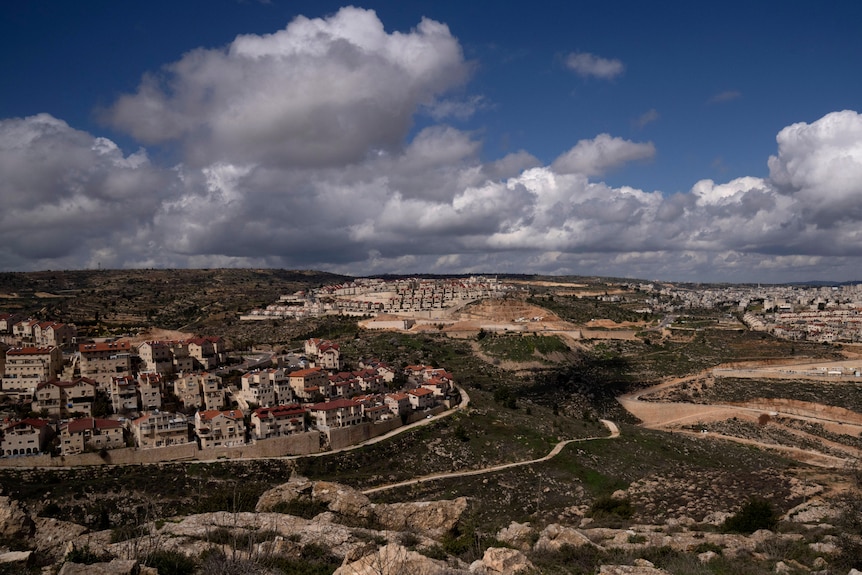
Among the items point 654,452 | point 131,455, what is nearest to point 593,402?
point 654,452

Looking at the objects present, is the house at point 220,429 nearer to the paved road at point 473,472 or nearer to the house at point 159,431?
the house at point 159,431

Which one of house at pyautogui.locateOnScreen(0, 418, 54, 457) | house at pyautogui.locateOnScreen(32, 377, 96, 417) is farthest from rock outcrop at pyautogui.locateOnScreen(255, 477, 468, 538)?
house at pyautogui.locateOnScreen(32, 377, 96, 417)

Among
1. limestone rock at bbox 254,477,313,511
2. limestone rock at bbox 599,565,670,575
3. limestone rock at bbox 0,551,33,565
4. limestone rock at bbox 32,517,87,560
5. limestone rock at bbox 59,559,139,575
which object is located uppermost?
limestone rock at bbox 59,559,139,575

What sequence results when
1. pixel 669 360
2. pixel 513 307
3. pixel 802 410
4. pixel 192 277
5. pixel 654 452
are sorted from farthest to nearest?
pixel 192 277, pixel 513 307, pixel 669 360, pixel 802 410, pixel 654 452

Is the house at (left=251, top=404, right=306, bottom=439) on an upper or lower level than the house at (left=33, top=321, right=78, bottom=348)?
lower

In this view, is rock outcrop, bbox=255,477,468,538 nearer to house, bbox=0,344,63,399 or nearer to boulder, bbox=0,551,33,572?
boulder, bbox=0,551,33,572

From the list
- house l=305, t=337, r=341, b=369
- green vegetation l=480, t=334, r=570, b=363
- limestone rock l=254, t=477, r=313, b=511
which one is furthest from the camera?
green vegetation l=480, t=334, r=570, b=363

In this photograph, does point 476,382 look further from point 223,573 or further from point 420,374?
point 223,573

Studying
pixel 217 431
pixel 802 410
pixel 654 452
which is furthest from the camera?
pixel 802 410
